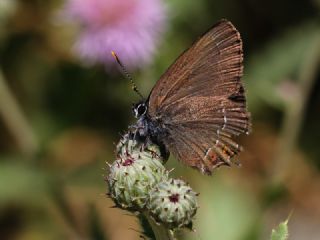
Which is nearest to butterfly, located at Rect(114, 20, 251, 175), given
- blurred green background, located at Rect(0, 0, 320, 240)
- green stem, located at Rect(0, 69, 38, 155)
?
blurred green background, located at Rect(0, 0, 320, 240)

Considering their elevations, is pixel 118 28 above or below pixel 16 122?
above

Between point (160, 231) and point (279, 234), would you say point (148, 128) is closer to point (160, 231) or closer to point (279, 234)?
point (160, 231)

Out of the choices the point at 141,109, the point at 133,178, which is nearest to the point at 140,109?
the point at 141,109

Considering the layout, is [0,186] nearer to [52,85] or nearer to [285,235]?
[52,85]

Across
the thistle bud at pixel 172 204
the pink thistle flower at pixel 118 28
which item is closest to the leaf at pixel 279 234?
the thistle bud at pixel 172 204

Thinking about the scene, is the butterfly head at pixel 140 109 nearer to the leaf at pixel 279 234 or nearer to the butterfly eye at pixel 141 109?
the butterfly eye at pixel 141 109

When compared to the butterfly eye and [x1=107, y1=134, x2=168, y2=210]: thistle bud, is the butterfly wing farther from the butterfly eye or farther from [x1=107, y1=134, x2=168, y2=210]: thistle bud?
[x1=107, y1=134, x2=168, y2=210]: thistle bud
